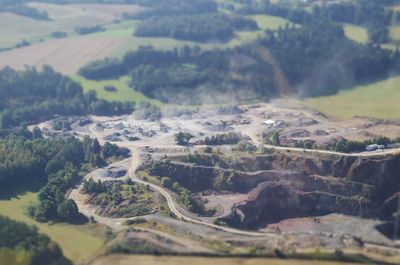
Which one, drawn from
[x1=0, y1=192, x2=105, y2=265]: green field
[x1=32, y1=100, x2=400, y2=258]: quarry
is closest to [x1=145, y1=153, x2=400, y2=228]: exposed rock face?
[x1=32, y1=100, x2=400, y2=258]: quarry

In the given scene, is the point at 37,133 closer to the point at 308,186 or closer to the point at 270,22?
the point at 308,186

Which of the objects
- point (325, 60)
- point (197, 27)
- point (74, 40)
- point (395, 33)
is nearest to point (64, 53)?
point (74, 40)

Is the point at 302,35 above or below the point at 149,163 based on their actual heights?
above

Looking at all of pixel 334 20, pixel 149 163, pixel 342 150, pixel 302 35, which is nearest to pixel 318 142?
pixel 342 150

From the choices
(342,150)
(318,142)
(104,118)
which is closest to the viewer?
(342,150)

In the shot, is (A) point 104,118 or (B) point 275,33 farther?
(B) point 275,33

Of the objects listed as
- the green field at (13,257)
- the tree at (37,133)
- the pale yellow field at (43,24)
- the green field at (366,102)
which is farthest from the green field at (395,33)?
the green field at (13,257)

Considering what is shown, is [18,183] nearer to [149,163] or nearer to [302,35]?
[149,163]
